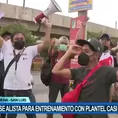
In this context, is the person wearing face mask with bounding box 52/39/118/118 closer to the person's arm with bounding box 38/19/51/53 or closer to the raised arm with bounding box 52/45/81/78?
the raised arm with bounding box 52/45/81/78

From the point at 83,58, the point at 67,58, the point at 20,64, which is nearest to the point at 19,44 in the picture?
the point at 20,64

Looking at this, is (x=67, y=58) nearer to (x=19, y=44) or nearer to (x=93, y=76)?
(x=93, y=76)

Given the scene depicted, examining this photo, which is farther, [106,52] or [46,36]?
[106,52]

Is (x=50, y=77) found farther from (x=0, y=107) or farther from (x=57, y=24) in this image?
(x=57, y=24)

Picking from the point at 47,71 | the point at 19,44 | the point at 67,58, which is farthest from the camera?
the point at 47,71

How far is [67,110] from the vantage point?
3289mm

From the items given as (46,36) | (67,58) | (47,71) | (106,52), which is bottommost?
(47,71)

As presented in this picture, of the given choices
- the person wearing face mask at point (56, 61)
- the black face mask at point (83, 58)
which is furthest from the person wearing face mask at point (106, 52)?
the black face mask at point (83, 58)

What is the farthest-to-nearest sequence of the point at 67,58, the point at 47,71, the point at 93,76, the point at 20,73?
the point at 47,71
the point at 20,73
the point at 67,58
the point at 93,76

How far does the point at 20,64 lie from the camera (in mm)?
4398

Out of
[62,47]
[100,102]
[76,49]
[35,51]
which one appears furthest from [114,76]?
[62,47]

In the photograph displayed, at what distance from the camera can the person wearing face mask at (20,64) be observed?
4395 mm

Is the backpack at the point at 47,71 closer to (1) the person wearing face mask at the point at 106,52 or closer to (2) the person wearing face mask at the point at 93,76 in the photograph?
(1) the person wearing face mask at the point at 106,52

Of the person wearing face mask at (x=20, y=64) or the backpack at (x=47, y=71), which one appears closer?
the person wearing face mask at (x=20, y=64)
